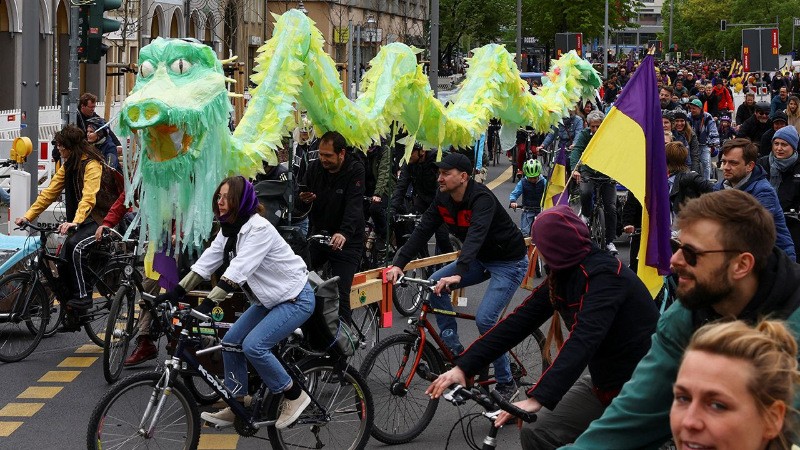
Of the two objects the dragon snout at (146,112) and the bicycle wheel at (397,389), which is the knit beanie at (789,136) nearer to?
the bicycle wheel at (397,389)

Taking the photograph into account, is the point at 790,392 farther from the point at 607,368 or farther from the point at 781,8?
the point at 781,8

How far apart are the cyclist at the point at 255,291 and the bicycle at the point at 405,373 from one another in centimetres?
57

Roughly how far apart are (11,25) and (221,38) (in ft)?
42.3

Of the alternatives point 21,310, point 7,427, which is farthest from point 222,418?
point 21,310

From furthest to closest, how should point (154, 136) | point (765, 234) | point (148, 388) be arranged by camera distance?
point (154, 136), point (148, 388), point (765, 234)

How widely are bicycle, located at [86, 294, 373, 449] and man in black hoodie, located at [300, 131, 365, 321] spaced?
4.97ft

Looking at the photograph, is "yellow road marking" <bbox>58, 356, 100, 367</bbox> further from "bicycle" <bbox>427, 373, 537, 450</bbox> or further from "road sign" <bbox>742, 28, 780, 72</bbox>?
"road sign" <bbox>742, 28, 780, 72</bbox>

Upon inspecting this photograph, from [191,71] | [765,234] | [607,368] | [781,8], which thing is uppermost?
[781,8]

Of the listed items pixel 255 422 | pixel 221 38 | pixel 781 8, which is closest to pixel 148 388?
pixel 255 422

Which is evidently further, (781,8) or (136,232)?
(781,8)

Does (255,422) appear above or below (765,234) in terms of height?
below

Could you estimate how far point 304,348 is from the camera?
25.3 ft

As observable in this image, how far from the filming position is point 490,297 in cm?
824

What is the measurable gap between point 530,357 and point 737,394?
569 centimetres
